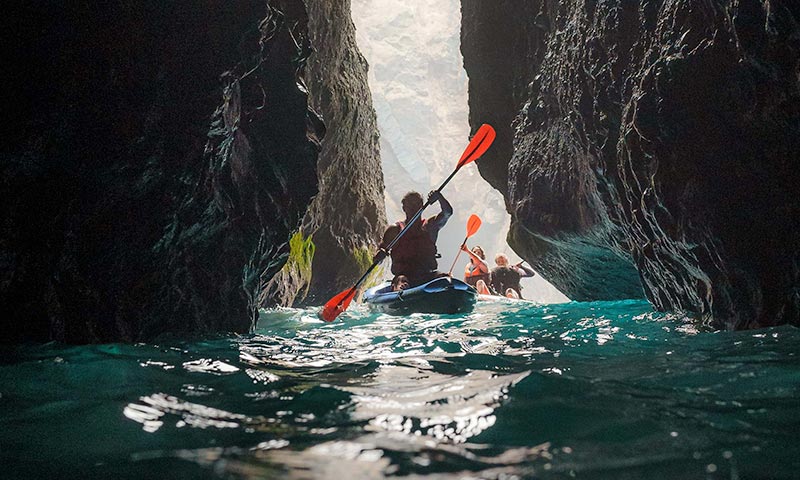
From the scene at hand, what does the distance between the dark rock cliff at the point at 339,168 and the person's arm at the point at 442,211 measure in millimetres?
2095

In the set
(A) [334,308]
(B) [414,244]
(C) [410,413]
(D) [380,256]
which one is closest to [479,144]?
(B) [414,244]

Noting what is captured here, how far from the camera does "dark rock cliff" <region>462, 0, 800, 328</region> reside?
3.31 m

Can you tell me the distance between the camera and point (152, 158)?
361 cm

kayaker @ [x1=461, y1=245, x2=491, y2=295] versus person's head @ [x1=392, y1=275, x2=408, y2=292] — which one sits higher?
kayaker @ [x1=461, y1=245, x2=491, y2=295]

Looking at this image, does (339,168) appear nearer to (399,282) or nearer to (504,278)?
(399,282)

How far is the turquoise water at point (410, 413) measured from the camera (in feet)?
4.41

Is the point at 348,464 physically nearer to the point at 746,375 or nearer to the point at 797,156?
the point at 746,375

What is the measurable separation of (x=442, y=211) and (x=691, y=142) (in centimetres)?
426

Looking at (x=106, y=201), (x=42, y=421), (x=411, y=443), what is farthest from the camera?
(x=106, y=201)

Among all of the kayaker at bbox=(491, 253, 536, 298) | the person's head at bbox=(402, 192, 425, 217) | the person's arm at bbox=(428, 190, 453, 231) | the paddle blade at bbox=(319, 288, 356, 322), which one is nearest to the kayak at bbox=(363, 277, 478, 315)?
the paddle blade at bbox=(319, 288, 356, 322)

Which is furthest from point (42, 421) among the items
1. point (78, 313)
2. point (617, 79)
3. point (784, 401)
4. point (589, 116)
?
point (589, 116)

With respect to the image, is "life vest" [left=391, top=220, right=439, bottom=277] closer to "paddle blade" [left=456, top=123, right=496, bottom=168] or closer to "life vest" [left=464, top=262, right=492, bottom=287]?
"paddle blade" [left=456, top=123, right=496, bottom=168]

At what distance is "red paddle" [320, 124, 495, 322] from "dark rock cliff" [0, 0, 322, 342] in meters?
1.99

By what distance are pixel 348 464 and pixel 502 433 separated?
1.59 feet
